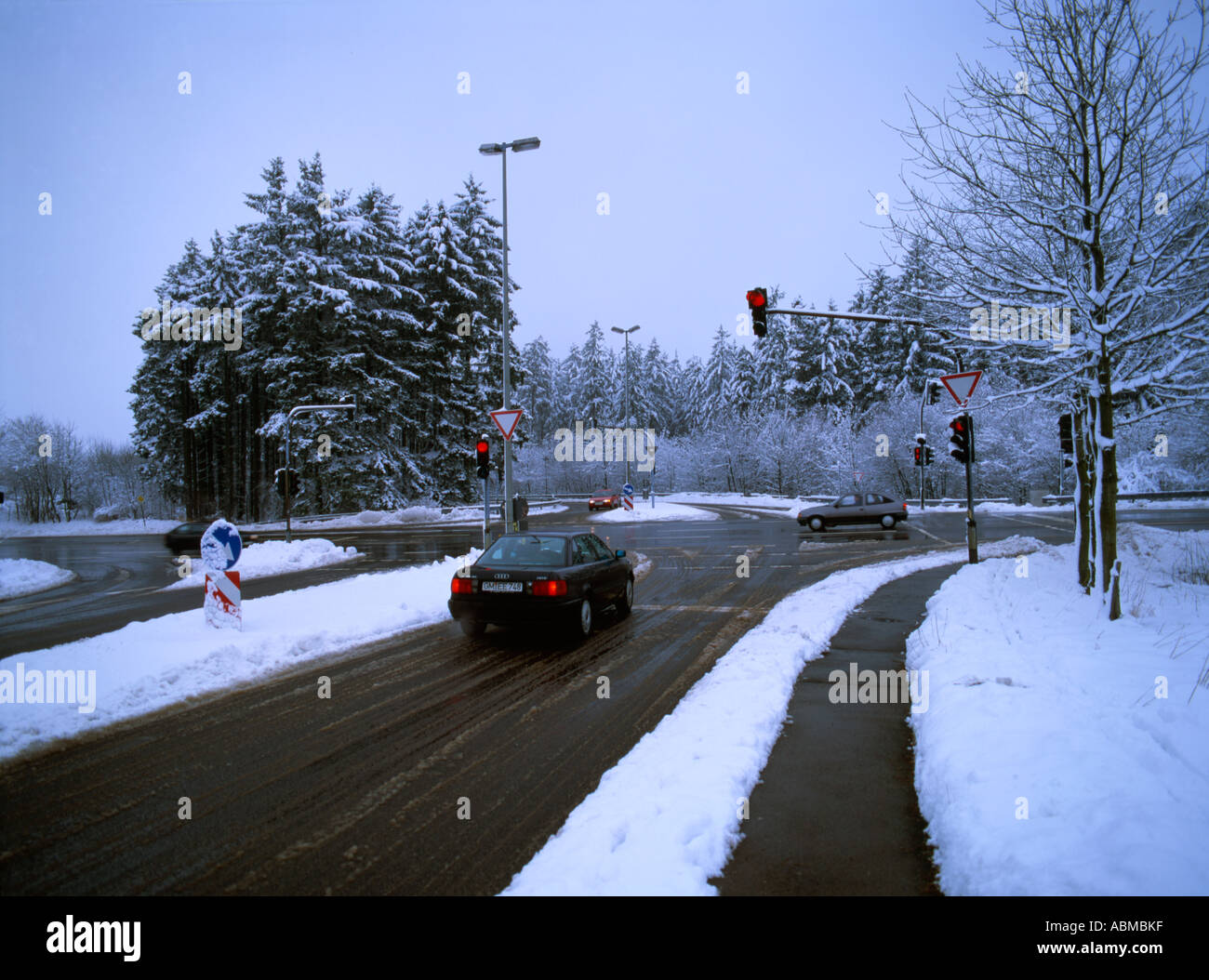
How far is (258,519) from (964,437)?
162 ft

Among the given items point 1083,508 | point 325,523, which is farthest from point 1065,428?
point 325,523

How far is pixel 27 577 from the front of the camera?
20234 millimetres

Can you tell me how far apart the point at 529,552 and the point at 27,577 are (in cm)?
1911

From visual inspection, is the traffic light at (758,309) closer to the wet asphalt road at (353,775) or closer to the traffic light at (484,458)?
the traffic light at (484,458)

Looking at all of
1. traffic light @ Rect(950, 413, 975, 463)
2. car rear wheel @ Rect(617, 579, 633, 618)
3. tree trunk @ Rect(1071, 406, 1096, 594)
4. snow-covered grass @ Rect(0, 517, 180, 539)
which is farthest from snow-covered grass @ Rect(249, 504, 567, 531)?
tree trunk @ Rect(1071, 406, 1096, 594)

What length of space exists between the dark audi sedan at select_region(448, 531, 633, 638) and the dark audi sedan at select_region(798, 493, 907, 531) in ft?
68.1

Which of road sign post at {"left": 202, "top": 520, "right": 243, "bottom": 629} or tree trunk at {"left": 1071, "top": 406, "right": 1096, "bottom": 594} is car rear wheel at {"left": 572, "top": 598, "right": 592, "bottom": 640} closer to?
road sign post at {"left": 202, "top": 520, "right": 243, "bottom": 629}

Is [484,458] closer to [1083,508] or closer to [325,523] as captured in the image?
[1083,508]

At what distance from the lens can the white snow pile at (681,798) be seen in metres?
3.35

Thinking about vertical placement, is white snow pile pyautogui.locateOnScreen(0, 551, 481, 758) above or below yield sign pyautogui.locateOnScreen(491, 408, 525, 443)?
below

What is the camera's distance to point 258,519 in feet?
168

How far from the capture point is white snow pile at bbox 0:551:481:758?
5.90m
